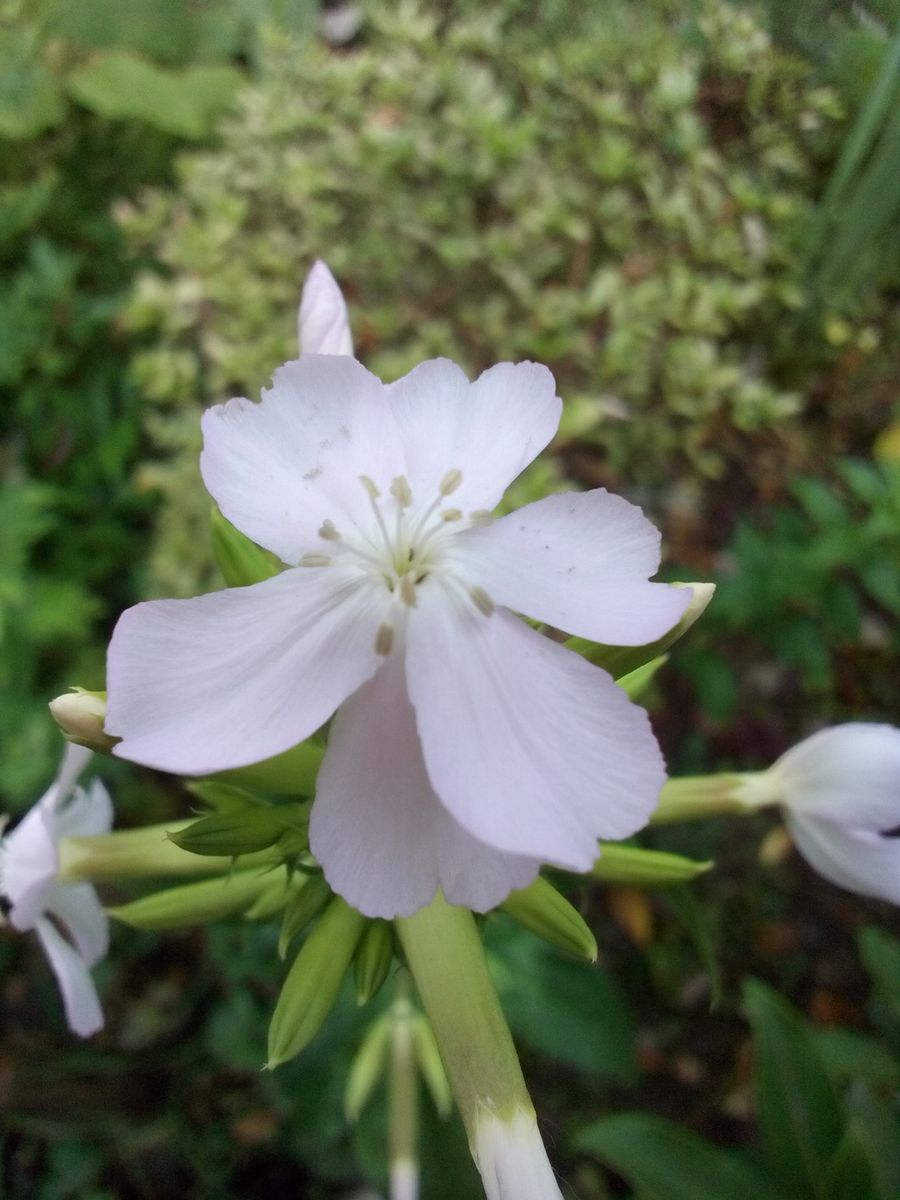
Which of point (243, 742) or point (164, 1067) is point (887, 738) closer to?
point (243, 742)

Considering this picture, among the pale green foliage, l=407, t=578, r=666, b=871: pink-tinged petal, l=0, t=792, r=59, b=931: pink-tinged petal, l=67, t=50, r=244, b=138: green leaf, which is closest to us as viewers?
l=407, t=578, r=666, b=871: pink-tinged petal

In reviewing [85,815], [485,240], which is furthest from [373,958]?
[485,240]

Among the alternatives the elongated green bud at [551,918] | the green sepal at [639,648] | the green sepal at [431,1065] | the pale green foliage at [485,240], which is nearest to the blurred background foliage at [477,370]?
the pale green foliage at [485,240]

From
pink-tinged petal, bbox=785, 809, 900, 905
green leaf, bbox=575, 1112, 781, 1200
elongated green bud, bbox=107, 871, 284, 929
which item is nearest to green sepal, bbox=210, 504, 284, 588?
elongated green bud, bbox=107, 871, 284, 929

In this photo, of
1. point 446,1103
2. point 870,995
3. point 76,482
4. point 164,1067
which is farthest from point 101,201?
point 870,995

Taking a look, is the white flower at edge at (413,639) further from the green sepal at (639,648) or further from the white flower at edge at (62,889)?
the white flower at edge at (62,889)

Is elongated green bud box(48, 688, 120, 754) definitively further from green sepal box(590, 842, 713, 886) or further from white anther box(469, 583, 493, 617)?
green sepal box(590, 842, 713, 886)

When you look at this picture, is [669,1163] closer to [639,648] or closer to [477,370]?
[639,648]
